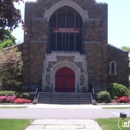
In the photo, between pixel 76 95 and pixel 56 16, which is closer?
pixel 76 95

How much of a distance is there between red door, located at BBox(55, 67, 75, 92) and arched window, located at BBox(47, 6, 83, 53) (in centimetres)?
250

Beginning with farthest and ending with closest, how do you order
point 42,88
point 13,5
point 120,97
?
1. point 42,88
2. point 120,97
3. point 13,5

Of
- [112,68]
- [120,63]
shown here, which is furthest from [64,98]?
[120,63]

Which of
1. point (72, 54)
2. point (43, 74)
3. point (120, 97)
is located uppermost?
point (72, 54)

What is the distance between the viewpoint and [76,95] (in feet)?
94.6

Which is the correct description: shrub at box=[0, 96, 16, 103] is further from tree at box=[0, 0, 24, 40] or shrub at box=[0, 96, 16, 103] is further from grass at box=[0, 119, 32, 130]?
tree at box=[0, 0, 24, 40]

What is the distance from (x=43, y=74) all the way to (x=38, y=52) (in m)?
2.43

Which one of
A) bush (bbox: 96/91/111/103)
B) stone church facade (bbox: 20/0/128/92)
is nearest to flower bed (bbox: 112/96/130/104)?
bush (bbox: 96/91/111/103)

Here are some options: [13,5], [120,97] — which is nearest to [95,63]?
[120,97]

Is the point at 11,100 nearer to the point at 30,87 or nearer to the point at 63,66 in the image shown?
the point at 30,87

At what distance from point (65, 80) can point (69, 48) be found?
356 centimetres

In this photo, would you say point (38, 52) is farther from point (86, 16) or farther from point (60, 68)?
point (86, 16)

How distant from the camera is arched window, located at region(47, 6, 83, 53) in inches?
1270

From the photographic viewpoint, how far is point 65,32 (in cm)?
3216
